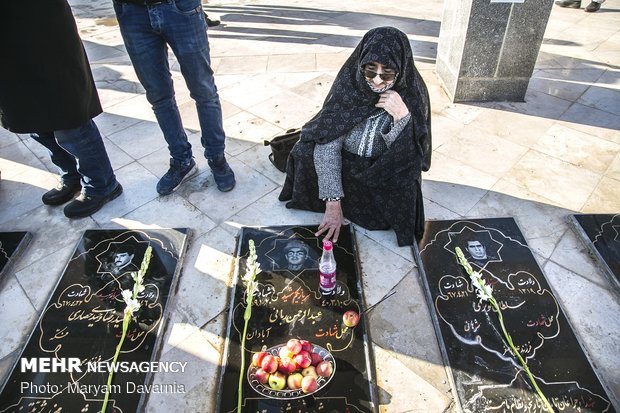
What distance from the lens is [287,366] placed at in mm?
Result: 2172

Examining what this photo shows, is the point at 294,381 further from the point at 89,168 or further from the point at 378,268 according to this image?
the point at 89,168

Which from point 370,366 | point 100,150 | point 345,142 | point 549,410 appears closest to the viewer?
point 549,410

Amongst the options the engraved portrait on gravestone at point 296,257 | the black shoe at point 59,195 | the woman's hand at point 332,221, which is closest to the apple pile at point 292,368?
the engraved portrait on gravestone at point 296,257

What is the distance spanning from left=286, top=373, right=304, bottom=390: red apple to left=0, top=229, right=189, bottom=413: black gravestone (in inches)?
26.8

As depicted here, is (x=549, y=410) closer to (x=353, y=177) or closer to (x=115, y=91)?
(x=353, y=177)

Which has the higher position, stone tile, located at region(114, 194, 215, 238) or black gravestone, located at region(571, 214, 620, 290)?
stone tile, located at region(114, 194, 215, 238)

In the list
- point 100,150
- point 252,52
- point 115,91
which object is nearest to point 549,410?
point 100,150

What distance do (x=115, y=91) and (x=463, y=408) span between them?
597cm

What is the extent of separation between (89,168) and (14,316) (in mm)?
1318

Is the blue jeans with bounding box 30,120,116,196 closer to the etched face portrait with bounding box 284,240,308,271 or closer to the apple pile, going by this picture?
the etched face portrait with bounding box 284,240,308,271

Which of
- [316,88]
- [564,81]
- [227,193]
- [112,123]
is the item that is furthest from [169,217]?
[564,81]

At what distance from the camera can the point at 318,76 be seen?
5957mm

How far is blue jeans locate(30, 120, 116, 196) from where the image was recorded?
3170 mm

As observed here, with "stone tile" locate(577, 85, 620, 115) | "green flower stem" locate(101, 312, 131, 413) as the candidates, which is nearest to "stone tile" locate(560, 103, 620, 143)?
"stone tile" locate(577, 85, 620, 115)
